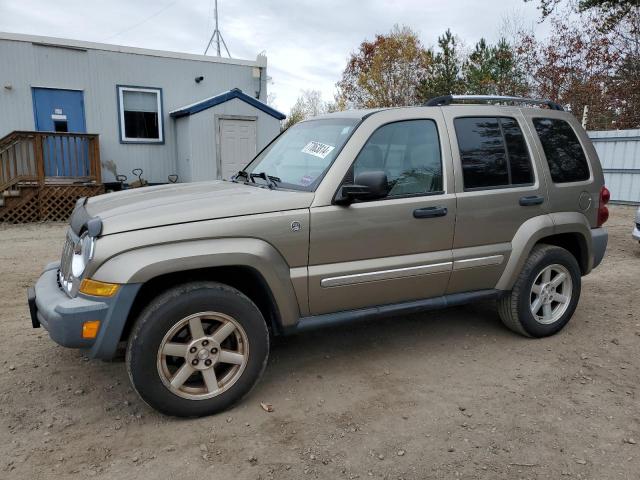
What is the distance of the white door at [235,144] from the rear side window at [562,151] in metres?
10.2

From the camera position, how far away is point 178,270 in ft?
9.40

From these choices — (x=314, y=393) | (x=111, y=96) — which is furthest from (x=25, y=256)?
(x=111, y=96)

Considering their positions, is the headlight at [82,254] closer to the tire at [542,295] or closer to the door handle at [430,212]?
the door handle at [430,212]

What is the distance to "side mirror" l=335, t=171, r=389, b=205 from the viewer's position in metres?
3.13

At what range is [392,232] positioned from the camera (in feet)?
11.3

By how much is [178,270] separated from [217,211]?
0.42 metres

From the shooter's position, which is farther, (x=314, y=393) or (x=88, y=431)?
(x=314, y=393)

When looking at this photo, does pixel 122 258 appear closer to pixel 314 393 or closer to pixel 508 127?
pixel 314 393

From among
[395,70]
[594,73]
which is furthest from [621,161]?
[395,70]

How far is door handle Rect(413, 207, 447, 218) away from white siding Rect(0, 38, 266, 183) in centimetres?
1126

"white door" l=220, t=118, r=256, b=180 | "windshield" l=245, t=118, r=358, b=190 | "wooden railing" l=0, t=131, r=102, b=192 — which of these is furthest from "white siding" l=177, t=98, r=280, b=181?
"windshield" l=245, t=118, r=358, b=190

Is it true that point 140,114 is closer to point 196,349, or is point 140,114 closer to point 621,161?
point 196,349

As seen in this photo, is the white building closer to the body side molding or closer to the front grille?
the front grille

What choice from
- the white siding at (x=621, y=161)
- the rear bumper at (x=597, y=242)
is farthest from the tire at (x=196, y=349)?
the white siding at (x=621, y=161)
